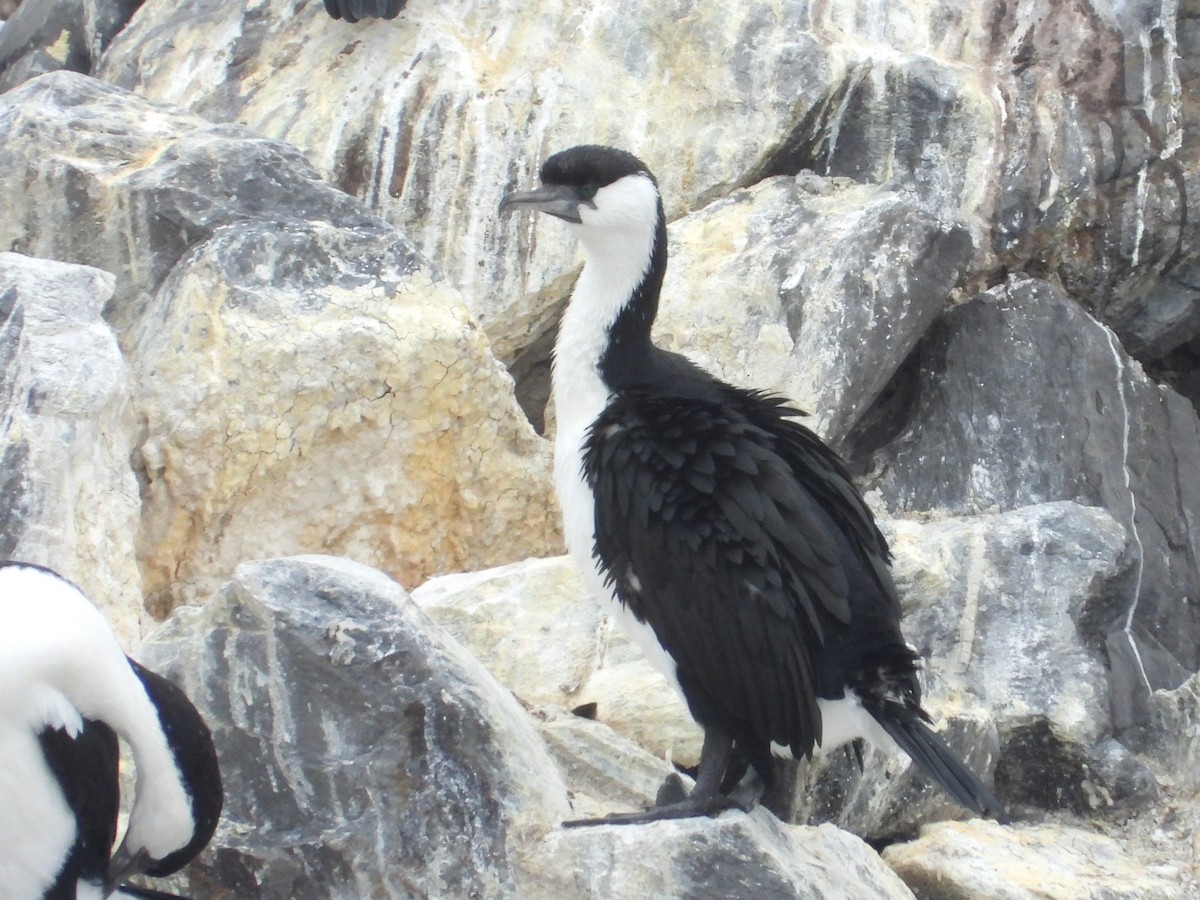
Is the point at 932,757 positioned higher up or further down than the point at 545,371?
further down

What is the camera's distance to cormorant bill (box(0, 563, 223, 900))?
8.88ft

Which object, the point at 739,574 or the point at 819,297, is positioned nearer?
the point at 739,574

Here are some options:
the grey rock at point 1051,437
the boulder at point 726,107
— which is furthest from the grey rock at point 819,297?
the boulder at point 726,107

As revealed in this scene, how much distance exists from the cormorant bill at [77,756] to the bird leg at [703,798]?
2.40 ft

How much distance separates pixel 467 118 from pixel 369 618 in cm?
332

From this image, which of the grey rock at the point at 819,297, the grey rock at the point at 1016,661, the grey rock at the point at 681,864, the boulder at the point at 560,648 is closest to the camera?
the grey rock at the point at 681,864

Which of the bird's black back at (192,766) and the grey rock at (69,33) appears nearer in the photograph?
the bird's black back at (192,766)

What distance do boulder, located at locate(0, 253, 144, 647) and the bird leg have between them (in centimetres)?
136

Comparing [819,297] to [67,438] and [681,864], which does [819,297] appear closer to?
[67,438]

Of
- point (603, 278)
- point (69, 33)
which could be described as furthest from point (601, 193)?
point (69, 33)

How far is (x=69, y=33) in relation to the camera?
7.00 m

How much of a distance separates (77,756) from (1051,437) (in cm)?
383

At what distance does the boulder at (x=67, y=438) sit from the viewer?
3.60m

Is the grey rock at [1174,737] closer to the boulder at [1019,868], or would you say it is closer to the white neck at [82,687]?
the boulder at [1019,868]
